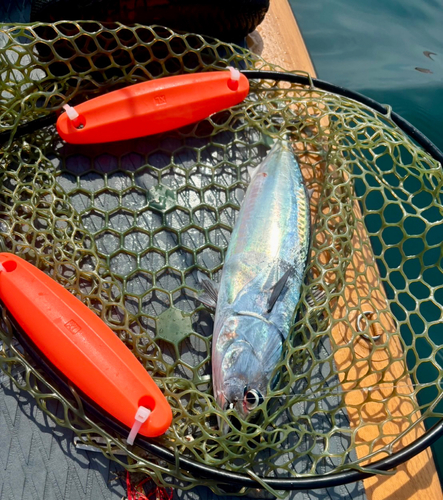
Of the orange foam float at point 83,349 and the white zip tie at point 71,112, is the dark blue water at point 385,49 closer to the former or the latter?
the white zip tie at point 71,112

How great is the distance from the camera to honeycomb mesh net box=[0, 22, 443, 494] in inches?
54.4

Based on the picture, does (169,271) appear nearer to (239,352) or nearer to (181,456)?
(239,352)

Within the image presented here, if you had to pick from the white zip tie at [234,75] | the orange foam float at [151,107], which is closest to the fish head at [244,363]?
the orange foam float at [151,107]

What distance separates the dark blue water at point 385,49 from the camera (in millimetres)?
2816

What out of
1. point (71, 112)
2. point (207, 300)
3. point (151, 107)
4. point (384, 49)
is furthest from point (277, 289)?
point (384, 49)

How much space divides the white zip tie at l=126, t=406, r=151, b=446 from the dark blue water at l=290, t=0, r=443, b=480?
244 centimetres

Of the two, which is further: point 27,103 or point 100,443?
point 27,103

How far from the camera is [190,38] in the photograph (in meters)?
1.94

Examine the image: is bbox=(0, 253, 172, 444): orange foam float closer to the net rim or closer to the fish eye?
the net rim

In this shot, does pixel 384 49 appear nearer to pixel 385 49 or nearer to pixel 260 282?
pixel 385 49

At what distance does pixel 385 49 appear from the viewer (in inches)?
120

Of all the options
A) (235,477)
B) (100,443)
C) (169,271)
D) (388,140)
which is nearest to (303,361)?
(235,477)

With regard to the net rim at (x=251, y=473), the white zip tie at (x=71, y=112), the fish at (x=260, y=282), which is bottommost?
the net rim at (x=251, y=473)

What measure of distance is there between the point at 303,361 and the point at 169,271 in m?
0.61
